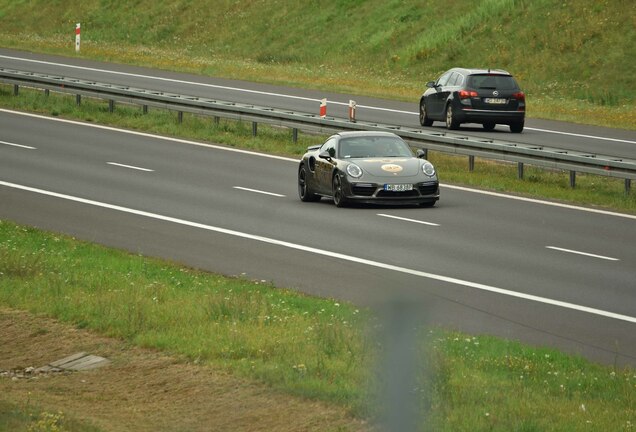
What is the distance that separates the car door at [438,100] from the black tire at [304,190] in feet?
39.0

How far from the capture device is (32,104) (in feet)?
136

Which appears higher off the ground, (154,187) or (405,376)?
(405,376)

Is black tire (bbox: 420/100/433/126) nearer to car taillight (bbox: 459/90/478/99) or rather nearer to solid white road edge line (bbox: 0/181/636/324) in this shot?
car taillight (bbox: 459/90/478/99)

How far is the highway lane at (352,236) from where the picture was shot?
49.7ft

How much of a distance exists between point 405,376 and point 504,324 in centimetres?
1065

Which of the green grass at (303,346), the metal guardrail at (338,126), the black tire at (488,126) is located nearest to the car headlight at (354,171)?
the metal guardrail at (338,126)

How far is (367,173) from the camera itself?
2414 cm

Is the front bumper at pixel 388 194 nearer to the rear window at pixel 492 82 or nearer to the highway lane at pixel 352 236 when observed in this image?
the highway lane at pixel 352 236

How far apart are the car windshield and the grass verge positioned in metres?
2.87

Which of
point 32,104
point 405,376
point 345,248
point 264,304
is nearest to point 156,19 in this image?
point 32,104

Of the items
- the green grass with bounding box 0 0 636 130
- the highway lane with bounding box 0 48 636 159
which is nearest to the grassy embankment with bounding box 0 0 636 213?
the green grass with bounding box 0 0 636 130

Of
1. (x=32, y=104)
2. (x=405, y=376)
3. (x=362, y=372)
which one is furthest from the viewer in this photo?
(x=32, y=104)

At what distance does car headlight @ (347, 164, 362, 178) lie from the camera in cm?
2416

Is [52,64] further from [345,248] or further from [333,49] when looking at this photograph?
[345,248]
